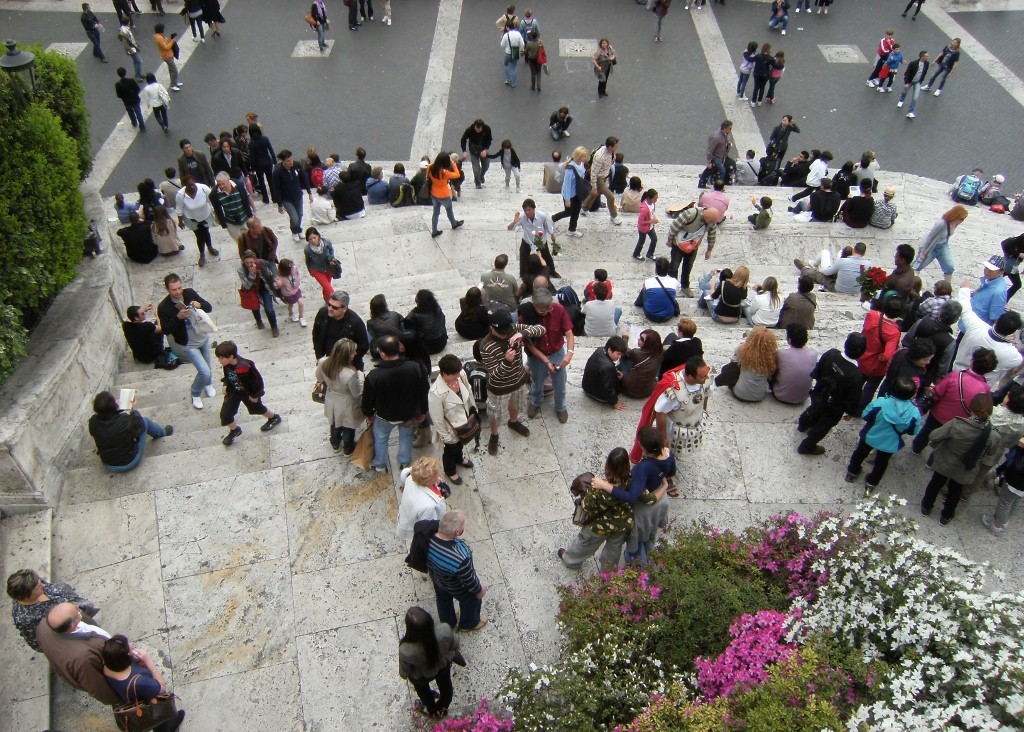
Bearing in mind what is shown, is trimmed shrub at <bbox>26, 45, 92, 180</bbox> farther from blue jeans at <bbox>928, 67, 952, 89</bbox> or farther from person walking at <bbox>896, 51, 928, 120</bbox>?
blue jeans at <bbox>928, 67, 952, 89</bbox>

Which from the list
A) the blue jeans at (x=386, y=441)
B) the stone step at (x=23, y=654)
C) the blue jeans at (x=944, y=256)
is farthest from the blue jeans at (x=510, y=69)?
the stone step at (x=23, y=654)

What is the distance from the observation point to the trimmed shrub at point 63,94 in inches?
398

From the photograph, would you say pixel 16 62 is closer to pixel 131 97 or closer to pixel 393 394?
pixel 393 394

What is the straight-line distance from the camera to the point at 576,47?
19.8 metres

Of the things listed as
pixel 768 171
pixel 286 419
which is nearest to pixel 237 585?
pixel 286 419

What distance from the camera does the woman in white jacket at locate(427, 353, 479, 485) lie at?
254 inches

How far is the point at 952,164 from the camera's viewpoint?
1619 centimetres

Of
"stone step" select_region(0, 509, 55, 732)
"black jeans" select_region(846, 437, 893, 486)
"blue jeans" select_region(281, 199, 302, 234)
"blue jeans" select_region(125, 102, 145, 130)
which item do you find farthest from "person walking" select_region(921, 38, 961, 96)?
"stone step" select_region(0, 509, 55, 732)

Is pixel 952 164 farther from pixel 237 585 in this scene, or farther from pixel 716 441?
pixel 237 585

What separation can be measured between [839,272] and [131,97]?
44.3ft

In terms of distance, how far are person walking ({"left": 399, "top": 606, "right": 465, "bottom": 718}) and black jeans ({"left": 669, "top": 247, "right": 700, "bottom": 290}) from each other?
7.39 m

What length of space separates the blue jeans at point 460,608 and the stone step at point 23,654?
2.91m

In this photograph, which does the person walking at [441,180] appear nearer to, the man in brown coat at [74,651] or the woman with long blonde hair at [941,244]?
the woman with long blonde hair at [941,244]

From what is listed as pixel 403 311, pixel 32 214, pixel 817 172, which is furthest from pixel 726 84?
pixel 32 214
